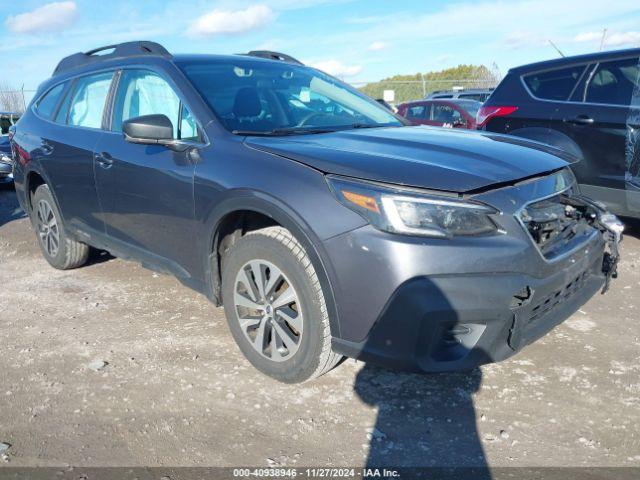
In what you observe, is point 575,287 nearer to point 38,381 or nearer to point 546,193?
point 546,193

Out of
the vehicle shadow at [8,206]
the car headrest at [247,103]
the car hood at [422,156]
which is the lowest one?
the vehicle shadow at [8,206]

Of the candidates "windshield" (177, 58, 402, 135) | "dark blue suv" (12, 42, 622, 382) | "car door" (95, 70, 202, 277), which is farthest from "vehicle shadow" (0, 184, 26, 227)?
"windshield" (177, 58, 402, 135)

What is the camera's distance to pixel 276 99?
11.5 feet

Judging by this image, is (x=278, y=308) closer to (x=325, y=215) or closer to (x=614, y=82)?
(x=325, y=215)

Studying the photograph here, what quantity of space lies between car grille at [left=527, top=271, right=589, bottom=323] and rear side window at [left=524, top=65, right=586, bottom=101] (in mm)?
3134

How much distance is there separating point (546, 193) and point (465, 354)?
87 centimetres

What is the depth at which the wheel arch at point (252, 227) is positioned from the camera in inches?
96.6

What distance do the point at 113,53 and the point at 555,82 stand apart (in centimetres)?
408

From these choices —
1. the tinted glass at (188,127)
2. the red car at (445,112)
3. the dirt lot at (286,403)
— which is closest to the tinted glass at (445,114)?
the red car at (445,112)

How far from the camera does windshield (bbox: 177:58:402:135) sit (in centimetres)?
317

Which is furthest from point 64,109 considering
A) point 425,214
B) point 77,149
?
point 425,214

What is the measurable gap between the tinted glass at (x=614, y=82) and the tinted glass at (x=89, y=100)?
423 cm

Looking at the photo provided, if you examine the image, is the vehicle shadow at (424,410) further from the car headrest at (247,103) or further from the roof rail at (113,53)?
the roof rail at (113,53)

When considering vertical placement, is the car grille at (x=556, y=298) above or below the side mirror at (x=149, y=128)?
below
